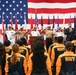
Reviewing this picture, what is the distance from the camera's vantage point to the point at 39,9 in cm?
1602

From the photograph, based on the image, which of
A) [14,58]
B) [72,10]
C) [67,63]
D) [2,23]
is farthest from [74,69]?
[72,10]

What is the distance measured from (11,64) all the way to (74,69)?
1.14 m

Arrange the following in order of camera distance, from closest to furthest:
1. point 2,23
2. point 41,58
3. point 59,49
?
point 41,58 → point 59,49 → point 2,23

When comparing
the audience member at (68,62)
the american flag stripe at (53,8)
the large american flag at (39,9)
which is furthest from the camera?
the american flag stripe at (53,8)

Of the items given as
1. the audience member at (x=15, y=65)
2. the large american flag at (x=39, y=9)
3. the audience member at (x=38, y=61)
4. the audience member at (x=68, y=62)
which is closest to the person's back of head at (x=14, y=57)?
the audience member at (x=15, y=65)

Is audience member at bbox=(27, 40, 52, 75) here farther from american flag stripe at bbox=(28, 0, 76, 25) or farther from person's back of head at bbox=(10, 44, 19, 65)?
american flag stripe at bbox=(28, 0, 76, 25)

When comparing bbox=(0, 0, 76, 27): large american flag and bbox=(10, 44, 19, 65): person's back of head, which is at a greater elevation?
bbox=(0, 0, 76, 27): large american flag

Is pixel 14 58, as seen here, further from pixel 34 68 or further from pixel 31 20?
pixel 31 20

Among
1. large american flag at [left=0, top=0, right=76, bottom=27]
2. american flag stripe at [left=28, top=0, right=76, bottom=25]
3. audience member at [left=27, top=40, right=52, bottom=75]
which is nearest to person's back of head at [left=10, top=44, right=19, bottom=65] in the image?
audience member at [left=27, top=40, right=52, bottom=75]

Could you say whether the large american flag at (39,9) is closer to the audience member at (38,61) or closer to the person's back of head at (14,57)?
the person's back of head at (14,57)

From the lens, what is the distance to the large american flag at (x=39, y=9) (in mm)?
15538

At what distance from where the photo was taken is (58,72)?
17.8 feet

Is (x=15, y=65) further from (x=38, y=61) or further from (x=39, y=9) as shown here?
(x=39, y=9)

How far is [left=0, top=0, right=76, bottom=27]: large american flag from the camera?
15.5 meters
